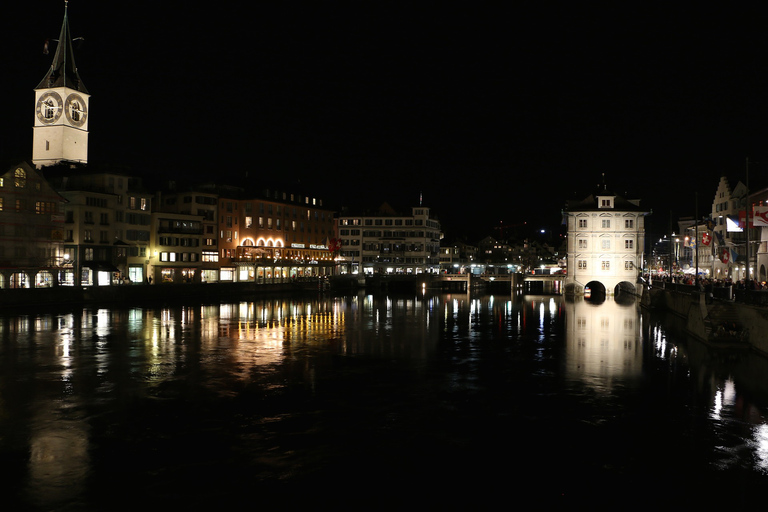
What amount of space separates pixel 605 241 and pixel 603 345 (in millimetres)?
56538

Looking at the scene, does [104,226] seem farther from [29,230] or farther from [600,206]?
[600,206]

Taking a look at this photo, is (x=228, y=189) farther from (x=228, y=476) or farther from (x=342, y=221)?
(x=228, y=476)

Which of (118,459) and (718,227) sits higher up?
(718,227)

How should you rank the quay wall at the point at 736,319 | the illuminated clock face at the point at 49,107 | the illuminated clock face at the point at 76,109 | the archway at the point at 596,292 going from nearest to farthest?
1. the quay wall at the point at 736,319
2. the archway at the point at 596,292
3. the illuminated clock face at the point at 49,107
4. the illuminated clock face at the point at 76,109

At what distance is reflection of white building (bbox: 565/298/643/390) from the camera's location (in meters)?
32.4

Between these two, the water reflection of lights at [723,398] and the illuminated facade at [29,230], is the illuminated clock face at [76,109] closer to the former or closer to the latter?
the illuminated facade at [29,230]

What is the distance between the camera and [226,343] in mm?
42094

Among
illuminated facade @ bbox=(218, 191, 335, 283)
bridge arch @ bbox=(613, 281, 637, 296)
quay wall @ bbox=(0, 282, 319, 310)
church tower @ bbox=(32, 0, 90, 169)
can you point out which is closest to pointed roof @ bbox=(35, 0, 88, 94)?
church tower @ bbox=(32, 0, 90, 169)

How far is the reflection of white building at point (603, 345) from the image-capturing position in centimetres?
3237

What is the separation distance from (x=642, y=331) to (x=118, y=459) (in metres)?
45.1

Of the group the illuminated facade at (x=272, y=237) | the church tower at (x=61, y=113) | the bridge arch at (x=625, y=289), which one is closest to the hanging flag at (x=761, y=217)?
the bridge arch at (x=625, y=289)

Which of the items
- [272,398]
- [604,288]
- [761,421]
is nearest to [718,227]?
[604,288]

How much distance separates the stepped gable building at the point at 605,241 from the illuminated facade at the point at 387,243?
59.8 metres

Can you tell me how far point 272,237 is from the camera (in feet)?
399
